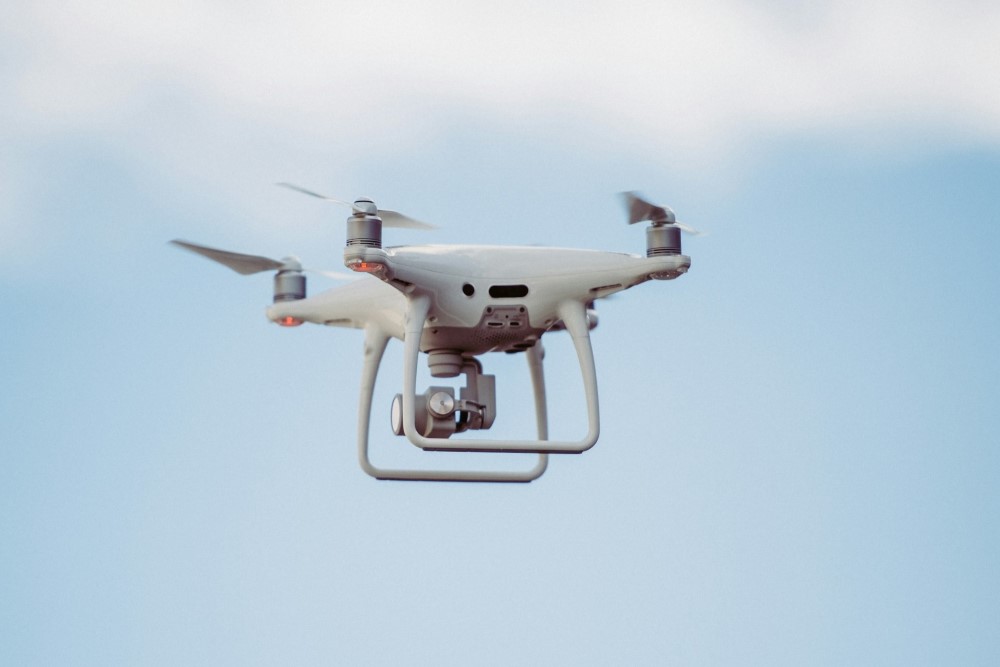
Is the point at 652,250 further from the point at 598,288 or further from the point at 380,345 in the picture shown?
the point at 380,345

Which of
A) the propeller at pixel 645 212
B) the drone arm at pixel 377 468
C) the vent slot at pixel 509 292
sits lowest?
the drone arm at pixel 377 468

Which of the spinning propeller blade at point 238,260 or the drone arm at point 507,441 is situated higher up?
the spinning propeller blade at point 238,260

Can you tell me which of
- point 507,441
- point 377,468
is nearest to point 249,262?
point 377,468

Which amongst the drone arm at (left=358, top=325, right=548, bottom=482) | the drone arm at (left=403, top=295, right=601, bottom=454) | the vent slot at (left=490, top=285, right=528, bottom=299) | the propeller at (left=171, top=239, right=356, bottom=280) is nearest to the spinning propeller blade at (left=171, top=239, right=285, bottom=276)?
the propeller at (left=171, top=239, right=356, bottom=280)

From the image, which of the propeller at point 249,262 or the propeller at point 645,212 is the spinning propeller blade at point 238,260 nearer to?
the propeller at point 249,262

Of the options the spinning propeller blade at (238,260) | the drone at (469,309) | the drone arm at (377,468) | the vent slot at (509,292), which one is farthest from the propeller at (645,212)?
the spinning propeller blade at (238,260)

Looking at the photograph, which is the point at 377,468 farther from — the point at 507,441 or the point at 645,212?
the point at 645,212

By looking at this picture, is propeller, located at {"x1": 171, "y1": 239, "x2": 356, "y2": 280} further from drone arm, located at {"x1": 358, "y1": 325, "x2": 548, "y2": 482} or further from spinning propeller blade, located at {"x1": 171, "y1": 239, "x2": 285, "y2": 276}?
drone arm, located at {"x1": 358, "y1": 325, "x2": 548, "y2": 482}
